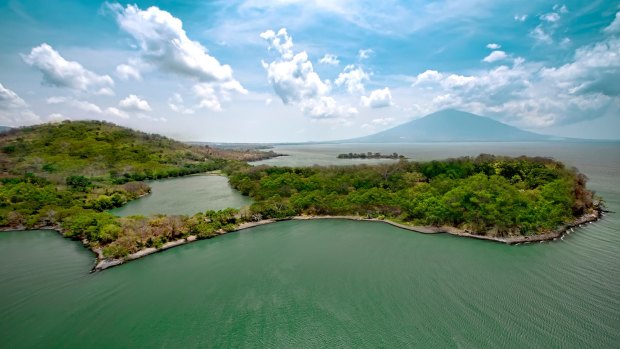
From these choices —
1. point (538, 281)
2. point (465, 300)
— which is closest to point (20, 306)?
point (465, 300)

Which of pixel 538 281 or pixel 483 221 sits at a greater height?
pixel 483 221

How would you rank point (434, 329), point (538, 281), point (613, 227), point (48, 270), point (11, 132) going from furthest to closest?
point (11, 132) < point (613, 227) < point (48, 270) < point (538, 281) < point (434, 329)

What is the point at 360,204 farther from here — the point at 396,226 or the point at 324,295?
the point at 324,295

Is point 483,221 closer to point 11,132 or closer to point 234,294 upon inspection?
point 234,294

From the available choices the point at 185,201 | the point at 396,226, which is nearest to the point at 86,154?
the point at 185,201

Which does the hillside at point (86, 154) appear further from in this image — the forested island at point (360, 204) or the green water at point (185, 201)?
the green water at point (185, 201)

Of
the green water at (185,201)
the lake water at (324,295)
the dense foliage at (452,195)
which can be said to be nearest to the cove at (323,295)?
the lake water at (324,295)
